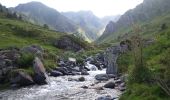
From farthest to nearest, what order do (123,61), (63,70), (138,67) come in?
(63,70) → (123,61) → (138,67)

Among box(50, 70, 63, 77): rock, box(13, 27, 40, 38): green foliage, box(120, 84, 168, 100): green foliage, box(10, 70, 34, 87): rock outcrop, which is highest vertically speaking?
box(13, 27, 40, 38): green foliage

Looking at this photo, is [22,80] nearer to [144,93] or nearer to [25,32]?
[144,93]

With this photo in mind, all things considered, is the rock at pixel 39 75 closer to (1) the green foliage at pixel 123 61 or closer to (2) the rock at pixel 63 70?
(2) the rock at pixel 63 70

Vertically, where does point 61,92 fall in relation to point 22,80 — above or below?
below

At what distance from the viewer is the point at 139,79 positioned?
38.4m

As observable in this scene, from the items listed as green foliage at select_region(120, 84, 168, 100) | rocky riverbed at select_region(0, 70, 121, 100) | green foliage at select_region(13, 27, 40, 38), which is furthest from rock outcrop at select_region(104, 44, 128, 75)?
green foliage at select_region(13, 27, 40, 38)

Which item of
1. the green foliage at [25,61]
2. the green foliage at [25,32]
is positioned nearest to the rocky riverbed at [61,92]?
the green foliage at [25,61]

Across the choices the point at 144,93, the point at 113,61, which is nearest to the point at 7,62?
the point at 113,61

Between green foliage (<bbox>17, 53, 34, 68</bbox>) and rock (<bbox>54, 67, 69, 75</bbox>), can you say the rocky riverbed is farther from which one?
rock (<bbox>54, 67, 69, 75</bbox>)

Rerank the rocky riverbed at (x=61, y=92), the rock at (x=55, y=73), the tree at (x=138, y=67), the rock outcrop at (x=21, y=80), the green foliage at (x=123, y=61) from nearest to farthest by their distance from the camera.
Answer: the tree at (x=138, y=67) → the rocky riverbed at (x=61, y=92) → the rock outcrop at (x=21, y=80) → the green foliage at (x=123, y=61) → the rock at (x=55, y=73)

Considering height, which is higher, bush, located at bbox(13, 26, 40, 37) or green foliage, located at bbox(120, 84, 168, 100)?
bush, located at bbox(13, 26, 40, 37)

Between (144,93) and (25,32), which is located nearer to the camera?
(144,93)

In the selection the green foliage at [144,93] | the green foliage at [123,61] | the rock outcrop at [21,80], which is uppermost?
the green foliage at [123,61]

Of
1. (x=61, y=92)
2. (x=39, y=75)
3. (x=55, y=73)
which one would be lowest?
(x=61, y=92)
